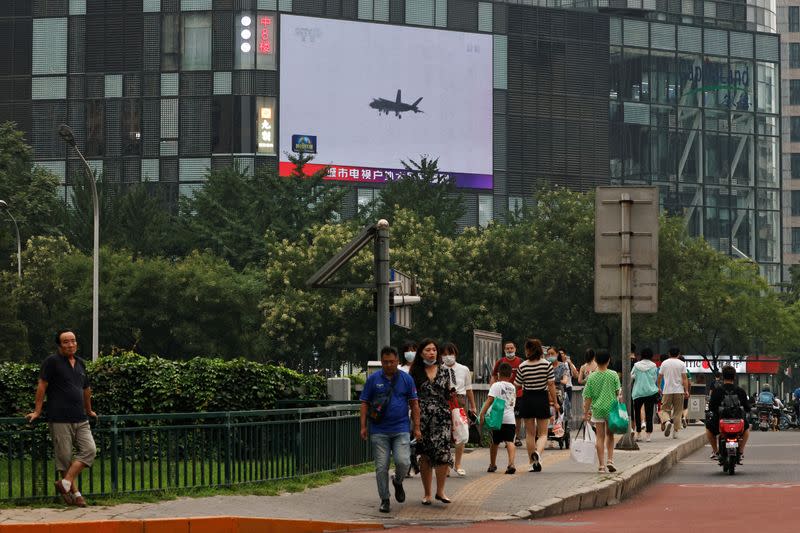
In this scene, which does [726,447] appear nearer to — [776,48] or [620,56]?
[620,56]

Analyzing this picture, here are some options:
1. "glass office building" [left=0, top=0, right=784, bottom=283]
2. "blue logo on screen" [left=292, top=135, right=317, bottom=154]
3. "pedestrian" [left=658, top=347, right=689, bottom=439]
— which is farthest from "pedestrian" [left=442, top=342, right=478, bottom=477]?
"blue logo on screen" [left=292, top=135, right=317, bottom=154]

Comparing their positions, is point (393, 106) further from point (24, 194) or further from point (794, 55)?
point (794, 55)

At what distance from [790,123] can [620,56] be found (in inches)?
1799

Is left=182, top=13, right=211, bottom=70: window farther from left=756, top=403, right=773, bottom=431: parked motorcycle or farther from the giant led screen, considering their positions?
left=756, top=403, right=773, bottom=431: parked motorcycle

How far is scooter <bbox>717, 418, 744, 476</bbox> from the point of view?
23297 millimetres

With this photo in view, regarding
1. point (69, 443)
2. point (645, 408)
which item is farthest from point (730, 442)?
point (69, 443)

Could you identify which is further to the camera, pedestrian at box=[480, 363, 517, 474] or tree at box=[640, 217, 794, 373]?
tree at box=[640, 217, 794, 373]

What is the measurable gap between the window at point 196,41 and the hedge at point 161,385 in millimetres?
69645

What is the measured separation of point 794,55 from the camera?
145m

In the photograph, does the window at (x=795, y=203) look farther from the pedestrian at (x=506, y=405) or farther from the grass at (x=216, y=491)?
the grass at (x=216, y=491)

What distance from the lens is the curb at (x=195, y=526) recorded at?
14344mm

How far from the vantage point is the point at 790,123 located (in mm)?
143500

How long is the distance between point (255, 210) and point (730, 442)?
168 feet

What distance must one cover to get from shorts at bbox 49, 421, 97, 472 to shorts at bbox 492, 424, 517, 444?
6.81 metres
